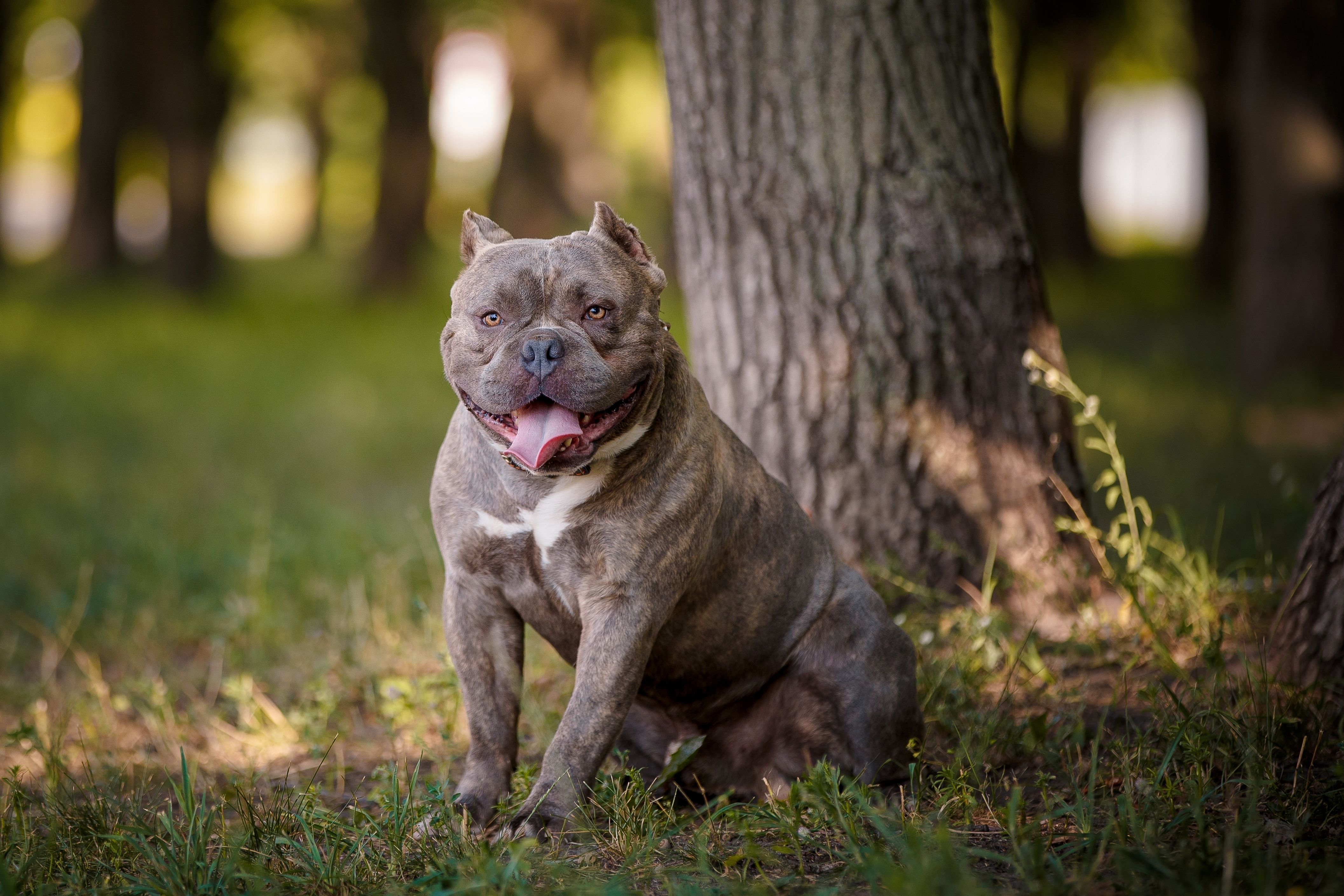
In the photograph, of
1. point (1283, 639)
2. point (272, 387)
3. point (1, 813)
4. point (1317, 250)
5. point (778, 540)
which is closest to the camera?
point (1, 813)

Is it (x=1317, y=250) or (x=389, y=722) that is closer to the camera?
(x=389, y=722)

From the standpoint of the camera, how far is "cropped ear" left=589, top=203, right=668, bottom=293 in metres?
3.06

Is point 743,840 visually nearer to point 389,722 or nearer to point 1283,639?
point 389,722

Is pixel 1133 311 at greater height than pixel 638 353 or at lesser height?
lesser

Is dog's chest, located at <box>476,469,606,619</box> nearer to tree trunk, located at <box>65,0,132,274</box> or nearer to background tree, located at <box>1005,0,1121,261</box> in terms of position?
background tree, located at <box>1005,0,1121,261</box>

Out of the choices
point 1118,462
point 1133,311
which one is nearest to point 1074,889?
point 1118,462

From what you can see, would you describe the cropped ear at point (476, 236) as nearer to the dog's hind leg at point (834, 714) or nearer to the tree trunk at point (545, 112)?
the dog's hind leg at point (834, 714)

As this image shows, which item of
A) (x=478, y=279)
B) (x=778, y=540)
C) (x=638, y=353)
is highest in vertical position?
(x=478, y=279)

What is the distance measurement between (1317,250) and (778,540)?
7.73m

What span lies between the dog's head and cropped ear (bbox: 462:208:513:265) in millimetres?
75

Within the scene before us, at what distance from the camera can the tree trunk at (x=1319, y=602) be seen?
3.42m

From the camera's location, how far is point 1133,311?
48.2ft

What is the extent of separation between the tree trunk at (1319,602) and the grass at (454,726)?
0.10m

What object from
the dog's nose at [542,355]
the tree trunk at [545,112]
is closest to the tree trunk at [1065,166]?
the tree trunk at [545,112]
